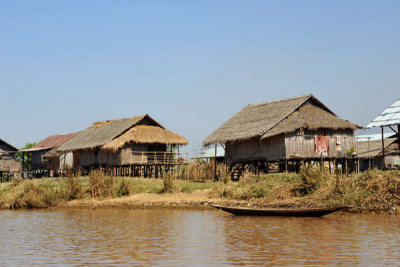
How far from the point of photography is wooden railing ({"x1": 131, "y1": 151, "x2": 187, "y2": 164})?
1422 inches

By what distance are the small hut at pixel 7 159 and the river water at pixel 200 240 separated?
95.8ft

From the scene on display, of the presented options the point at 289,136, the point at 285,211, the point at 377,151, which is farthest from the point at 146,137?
the point at 285,211

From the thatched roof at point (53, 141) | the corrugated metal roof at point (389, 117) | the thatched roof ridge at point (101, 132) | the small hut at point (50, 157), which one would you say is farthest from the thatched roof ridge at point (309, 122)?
the thatched roof at point (53, 141)

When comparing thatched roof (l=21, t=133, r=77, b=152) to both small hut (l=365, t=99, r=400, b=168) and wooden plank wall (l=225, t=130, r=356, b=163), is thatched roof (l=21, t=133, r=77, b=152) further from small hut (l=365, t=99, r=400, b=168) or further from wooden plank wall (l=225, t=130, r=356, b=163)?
small hut (l=365, t=99, r=400, b=168)

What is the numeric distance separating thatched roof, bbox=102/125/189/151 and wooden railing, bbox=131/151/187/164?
958mm

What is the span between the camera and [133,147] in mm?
36656

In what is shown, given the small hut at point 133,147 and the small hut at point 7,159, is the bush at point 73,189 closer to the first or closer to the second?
the small hut at point 133,147

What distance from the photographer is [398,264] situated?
926 centimetres

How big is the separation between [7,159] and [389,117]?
34.9 meters

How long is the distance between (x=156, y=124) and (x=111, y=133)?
12.1 feet

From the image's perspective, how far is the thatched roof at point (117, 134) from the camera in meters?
35.9

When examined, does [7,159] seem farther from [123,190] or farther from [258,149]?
[258,149]

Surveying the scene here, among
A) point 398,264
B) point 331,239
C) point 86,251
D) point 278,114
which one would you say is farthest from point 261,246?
point 278,114

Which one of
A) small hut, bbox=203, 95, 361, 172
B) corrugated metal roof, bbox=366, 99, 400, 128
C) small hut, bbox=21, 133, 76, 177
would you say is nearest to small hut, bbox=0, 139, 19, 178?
small hut, bbox=21, 133, 76, 177
